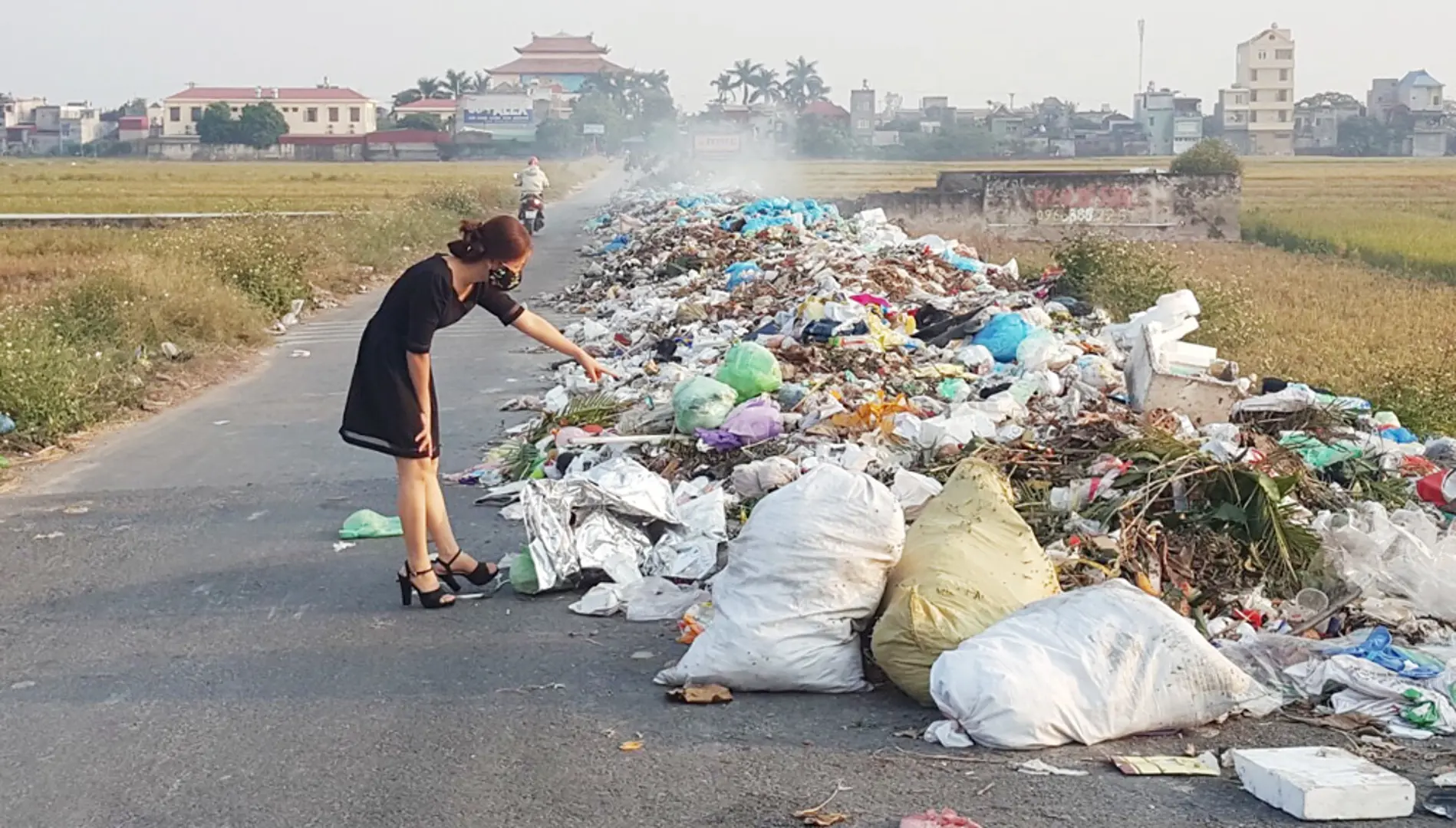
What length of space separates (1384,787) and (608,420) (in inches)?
218

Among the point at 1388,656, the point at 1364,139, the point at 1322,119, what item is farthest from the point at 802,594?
the point at 1322,119

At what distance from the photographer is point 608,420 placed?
8.79 meters

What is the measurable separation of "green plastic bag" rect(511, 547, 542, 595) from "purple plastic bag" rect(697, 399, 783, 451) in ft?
5.69

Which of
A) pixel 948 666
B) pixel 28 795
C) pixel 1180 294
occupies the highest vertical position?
pixel 1180 294

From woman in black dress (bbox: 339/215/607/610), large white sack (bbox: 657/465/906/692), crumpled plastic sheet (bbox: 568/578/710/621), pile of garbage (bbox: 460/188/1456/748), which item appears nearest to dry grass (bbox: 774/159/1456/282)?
pile of garbage (bbox: 460/188/1456/748)

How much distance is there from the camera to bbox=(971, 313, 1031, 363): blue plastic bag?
1017 cm

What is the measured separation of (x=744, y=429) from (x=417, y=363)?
225cm

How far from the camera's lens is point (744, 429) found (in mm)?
7777

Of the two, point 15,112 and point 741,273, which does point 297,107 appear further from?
point 741,273

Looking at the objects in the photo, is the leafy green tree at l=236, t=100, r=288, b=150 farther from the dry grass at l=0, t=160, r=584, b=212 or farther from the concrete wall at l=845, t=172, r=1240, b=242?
the concrete wall at l=845, t=172, r=1240, b=242

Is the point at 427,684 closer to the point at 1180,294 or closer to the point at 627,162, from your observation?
the point at 1180,294

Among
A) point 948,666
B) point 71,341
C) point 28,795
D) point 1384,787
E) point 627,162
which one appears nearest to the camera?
point 1384,787

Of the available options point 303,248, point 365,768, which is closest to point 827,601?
point 365,768

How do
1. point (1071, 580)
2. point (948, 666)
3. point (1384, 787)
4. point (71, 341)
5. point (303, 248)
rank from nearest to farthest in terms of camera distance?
point (1384, 787) < point (948, 666) < point (1071, 580) < point (71, 341) < point (303, 248)
